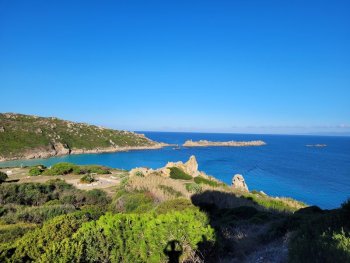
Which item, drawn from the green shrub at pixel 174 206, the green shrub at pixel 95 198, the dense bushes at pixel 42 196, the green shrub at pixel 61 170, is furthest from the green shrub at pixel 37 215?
the green shrub at pixel 61 170

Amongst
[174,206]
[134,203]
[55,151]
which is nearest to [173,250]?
[174,206]

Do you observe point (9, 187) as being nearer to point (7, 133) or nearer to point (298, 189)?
point (298, 189)

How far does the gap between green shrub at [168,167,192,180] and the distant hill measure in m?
64.2

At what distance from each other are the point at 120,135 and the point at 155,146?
61.2 ft

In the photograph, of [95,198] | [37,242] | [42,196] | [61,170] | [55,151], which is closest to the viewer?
[37,242]

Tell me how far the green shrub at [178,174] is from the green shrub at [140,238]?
76.4ft

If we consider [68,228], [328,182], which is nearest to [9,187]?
[68,228]

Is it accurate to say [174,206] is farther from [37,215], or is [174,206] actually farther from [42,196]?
[42,196]

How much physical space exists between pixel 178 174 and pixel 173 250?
24.5 m

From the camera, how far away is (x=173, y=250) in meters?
8.15

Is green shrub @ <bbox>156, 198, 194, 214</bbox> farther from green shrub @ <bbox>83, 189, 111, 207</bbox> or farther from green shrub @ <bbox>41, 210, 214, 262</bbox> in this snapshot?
green shrub @ <bbox>83, 189, 111, 207</bbox>

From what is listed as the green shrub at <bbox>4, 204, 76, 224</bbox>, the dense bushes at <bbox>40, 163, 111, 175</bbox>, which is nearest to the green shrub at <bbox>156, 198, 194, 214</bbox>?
the green shrub at <bbox>4, 204, 76, 224</bbox>

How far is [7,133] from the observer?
307 ft

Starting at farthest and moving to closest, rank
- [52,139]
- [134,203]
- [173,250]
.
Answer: [52,139] < [134,203] < [173,250]
